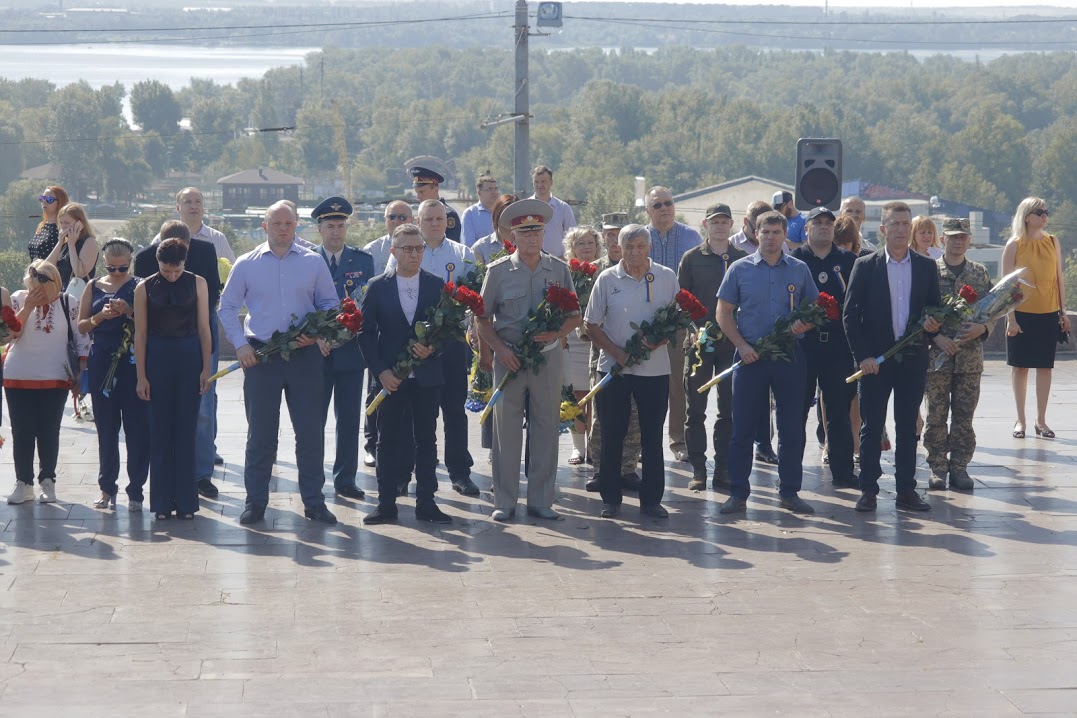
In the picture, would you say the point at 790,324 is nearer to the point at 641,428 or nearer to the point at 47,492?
the point at 641,428

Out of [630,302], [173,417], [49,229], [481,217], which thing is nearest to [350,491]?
[173,417]

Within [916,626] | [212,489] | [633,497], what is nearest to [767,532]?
[633,497]

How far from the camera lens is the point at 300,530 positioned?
8172mm

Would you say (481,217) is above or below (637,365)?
above

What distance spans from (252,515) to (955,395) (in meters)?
4.48

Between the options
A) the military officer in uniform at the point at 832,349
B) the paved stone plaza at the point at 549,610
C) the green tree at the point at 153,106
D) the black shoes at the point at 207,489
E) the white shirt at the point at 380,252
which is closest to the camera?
the paved stone plaza at the point at 549,610

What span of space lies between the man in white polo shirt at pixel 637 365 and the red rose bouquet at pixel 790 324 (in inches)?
23.2

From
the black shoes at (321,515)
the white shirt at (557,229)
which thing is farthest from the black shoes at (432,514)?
the white shirt at (557,229)

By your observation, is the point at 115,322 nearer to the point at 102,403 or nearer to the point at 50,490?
the point at 102,403

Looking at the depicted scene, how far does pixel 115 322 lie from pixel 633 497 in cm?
330

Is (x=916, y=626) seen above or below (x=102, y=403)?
below

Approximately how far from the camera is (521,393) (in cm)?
839

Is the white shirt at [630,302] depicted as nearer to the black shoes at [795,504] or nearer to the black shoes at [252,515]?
the black shoes at [795,504]

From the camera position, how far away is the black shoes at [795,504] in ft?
28.4
